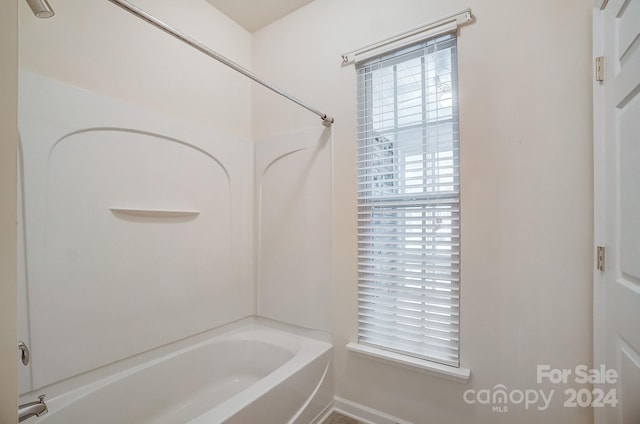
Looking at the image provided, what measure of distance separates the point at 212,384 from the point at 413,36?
2.53 m

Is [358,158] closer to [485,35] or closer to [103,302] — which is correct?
[485,35]

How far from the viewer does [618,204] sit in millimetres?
1078

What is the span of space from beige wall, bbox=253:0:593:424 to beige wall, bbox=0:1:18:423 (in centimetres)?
167

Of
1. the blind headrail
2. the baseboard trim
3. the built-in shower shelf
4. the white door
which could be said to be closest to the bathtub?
the baseboard trim

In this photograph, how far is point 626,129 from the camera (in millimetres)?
1028

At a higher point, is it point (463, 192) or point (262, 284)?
point (463, 192)

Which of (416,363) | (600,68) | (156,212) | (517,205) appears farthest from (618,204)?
(156,212)

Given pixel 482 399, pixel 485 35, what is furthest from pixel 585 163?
pixel 482 399

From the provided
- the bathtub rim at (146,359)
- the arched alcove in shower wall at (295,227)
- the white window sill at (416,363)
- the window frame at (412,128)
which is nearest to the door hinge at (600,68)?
the window frame at (412,128)

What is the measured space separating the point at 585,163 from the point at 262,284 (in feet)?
6.83

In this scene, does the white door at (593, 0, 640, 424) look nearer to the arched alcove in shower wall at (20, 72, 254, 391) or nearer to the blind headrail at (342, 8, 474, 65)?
the blind headrail at (342, 8, 474, 65)

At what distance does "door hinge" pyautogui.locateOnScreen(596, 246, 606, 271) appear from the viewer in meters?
1.17

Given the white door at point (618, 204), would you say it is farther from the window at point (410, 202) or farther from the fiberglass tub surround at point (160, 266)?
the fiberglass tub surround at point (160, 266)

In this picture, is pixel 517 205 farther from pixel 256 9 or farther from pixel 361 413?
pixel 256 9
